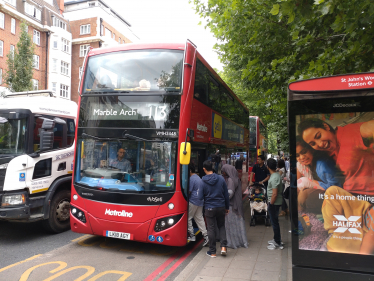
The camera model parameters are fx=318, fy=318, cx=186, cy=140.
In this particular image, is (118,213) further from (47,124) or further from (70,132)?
(70,132)

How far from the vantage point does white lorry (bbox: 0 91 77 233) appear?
6367 millimetres

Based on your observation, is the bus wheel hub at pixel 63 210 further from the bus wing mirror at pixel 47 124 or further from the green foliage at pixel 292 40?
the green foliage at pixel 292 40

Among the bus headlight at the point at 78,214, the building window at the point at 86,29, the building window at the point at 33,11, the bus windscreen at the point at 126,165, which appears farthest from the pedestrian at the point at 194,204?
the building window at the point at 86,29

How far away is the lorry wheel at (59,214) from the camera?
719 centimetres

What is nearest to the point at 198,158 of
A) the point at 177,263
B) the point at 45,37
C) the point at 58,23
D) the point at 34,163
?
the point at 177,263

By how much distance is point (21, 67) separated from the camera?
15.9 m

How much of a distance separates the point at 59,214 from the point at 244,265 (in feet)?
14.6

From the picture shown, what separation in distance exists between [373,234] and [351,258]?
404 millimetres

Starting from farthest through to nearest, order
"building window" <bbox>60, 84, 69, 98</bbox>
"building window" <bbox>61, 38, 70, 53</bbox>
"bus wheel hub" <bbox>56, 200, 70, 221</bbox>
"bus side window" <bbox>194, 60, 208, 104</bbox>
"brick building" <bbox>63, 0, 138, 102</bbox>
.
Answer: "brick building" <bbox>63, 0, 138, 102</bbox> < "building window" <bbox>61, 38, 70, 53</bbox> < "building window" <bbox>60, 84, 69, 98</bbox> < "bus wheel hub" <bbox>56, 200, 70, 221</bbox> < "bus side window" <bbox>194, 60, 208, 104</bbox>

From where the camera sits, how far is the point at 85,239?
7070 millimetres

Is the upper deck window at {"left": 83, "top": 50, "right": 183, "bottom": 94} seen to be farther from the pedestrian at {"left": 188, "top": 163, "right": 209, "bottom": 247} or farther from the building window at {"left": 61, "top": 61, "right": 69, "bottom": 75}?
the building window at {"left": 61, "top": 61, "right": 69, "bottom": 75}

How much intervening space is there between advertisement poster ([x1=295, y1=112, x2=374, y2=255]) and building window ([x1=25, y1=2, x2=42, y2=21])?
115ft

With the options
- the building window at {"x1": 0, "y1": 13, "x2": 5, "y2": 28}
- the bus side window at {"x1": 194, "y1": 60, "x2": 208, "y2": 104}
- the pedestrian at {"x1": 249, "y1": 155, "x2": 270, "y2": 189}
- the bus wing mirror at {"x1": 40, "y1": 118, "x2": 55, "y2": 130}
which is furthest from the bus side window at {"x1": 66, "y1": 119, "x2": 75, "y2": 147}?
the building window at {"x1": 0, "y1": 13, "x2": 5, "y2": 28}

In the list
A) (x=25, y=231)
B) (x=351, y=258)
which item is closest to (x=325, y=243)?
(x=351, y=258)
